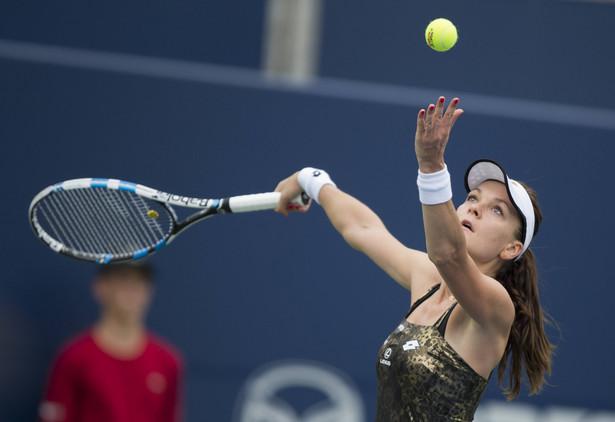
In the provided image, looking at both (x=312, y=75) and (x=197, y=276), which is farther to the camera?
(x=312, y=75)

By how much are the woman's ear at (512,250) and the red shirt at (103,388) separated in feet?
7.68

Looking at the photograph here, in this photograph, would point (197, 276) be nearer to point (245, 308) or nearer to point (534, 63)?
point (245, 308)

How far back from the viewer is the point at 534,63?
20.1 ft

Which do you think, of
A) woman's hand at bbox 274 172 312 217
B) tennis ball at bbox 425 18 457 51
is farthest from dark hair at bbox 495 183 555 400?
woman's hand at bbox 274 172 312 217

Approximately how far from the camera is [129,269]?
15.5 feet

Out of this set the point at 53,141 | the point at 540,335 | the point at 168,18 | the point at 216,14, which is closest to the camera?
the point at 540,335

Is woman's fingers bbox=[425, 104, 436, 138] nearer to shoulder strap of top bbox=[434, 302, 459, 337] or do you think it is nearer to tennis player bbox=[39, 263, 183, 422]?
shoulder strap of top bbox=[434, 302, 459, 337]

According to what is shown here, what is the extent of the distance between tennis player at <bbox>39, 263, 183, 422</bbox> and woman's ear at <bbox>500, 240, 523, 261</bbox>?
2.34 meters

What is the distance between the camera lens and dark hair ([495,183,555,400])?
2.91 m

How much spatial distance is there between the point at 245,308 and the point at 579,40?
9.44 feet

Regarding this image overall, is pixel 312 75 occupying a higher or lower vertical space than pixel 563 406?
higher

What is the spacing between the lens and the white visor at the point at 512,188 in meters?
2.77

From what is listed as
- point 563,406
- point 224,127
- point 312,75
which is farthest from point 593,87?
point 224,127

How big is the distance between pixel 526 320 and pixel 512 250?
0.82ft
